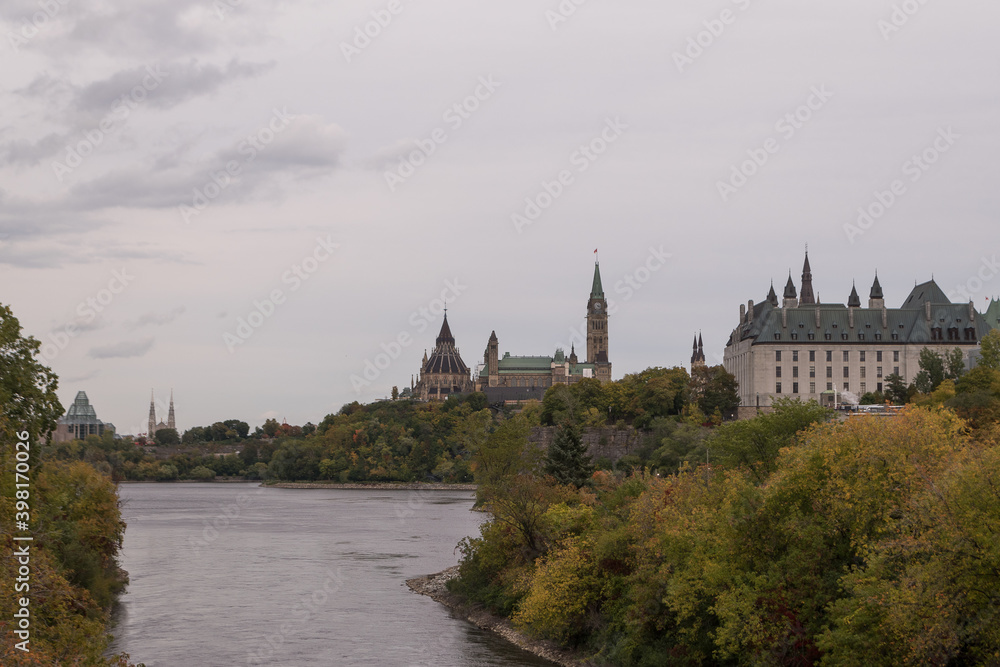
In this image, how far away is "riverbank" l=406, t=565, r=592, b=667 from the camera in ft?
126

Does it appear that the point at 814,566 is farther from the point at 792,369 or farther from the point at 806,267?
the point at 806,267

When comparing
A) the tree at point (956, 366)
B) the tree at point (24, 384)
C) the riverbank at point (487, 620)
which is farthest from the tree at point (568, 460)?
the tree at point (956, 366)

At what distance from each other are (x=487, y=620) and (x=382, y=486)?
125 metres

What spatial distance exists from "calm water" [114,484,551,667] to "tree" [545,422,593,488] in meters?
9.57

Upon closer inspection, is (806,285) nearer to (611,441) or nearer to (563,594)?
(611,441)

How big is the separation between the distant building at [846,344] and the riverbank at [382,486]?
58.0 m

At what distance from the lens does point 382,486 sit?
551 feet

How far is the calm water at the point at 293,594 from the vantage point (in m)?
38.4

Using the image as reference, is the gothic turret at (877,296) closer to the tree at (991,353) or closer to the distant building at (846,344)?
the distant building at (846,344)

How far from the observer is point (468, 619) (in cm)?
4559

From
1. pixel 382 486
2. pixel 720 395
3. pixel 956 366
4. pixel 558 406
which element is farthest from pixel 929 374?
pixel 382 486

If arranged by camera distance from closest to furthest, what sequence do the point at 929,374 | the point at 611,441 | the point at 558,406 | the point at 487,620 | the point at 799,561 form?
the point at 799,561 < the point at 487,620 < the point at 929,374 < the point at 611,441 < the point at 558,406

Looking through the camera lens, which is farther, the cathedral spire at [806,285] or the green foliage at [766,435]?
the cathedral spire at [806,285]

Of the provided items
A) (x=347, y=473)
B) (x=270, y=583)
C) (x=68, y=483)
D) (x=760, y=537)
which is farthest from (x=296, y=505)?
(x=760, y=537)
